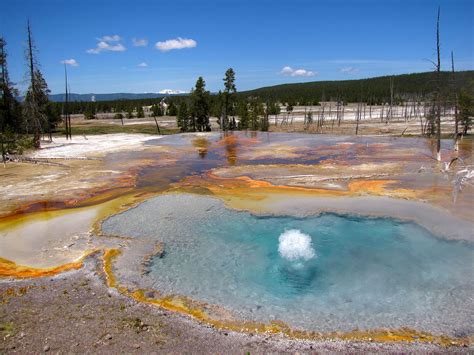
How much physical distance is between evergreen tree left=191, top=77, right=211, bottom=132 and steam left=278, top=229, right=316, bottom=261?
4305 cm

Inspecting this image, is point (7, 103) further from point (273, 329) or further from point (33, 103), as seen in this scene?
point (273, 329)

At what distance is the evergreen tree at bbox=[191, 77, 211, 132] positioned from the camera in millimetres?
52750

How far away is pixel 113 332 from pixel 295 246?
5.97m

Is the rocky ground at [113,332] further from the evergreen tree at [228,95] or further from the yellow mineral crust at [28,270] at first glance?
the evergreen tree at [228,95]

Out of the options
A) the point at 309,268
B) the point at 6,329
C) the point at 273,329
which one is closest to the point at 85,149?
the point at 309,268

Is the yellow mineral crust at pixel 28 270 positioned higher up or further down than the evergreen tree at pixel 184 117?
further down

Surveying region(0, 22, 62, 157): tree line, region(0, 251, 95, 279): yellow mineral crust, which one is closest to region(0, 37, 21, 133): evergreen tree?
region(0, 22, 62, 157): tree line

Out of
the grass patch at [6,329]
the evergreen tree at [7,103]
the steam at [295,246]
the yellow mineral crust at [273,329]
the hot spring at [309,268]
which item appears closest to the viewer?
the grass patch at [6,329]

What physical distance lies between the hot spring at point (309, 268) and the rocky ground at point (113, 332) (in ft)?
2.59

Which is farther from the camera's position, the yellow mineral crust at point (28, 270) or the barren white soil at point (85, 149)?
the barren white soil at point (85, 149)

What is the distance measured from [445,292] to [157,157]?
23186 millimetres

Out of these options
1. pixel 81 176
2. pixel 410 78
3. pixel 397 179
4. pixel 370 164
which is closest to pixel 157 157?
pixel 81 176

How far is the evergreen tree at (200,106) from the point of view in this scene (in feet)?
173

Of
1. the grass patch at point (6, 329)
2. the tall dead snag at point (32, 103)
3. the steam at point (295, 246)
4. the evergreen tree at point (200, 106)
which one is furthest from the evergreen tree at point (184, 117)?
the grass patch at point (6, 329)
